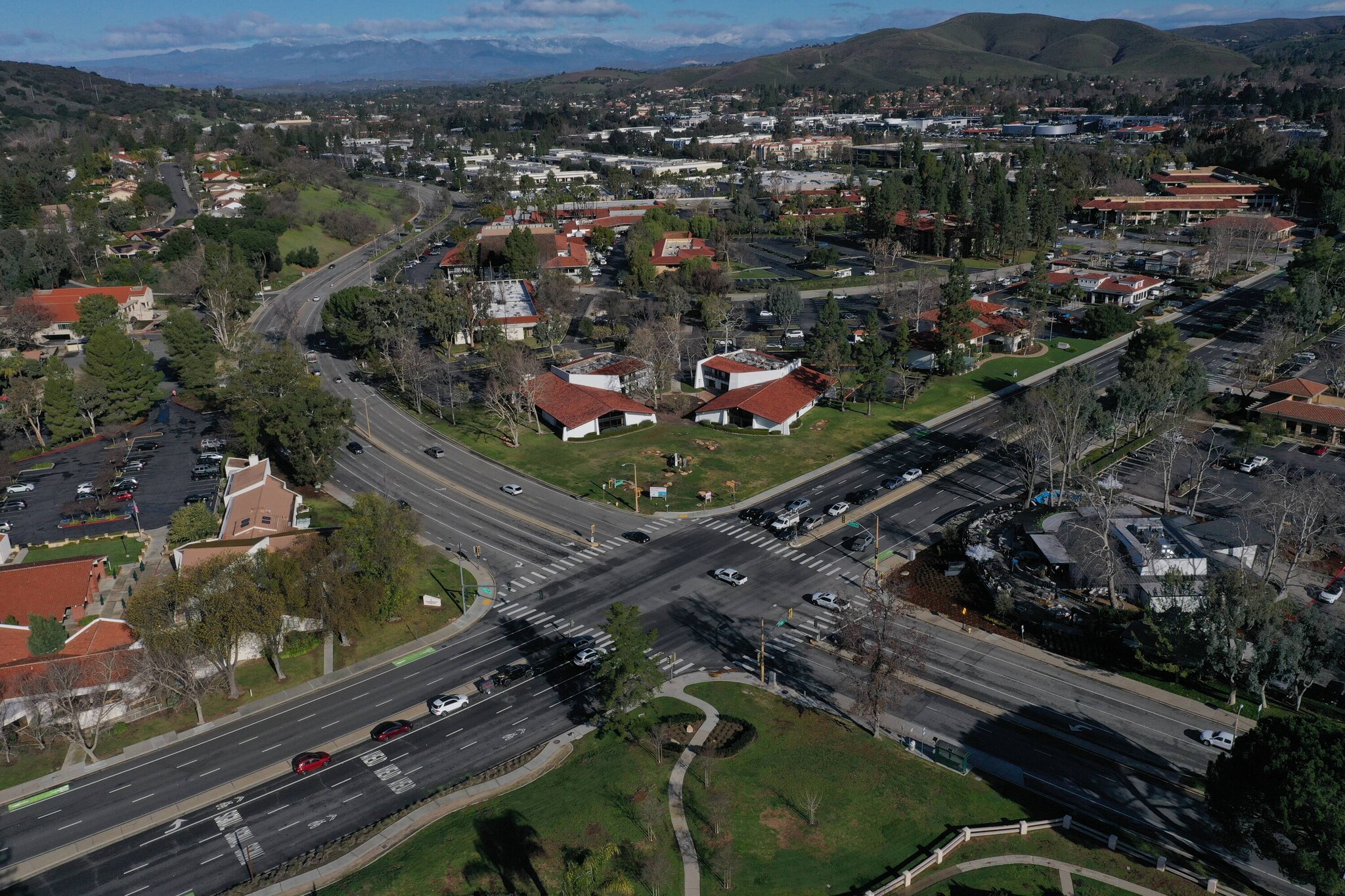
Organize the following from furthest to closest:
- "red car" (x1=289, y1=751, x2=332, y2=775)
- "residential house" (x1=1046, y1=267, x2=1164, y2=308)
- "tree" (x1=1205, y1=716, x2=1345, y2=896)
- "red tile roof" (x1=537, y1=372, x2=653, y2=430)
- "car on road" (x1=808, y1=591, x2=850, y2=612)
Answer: "residential house" (x1=1046, y1=267, x2=1164, y2=308), "red tile roof" (x1=537, y1=372, x2=653, y2=430), "car on road" (x1=808, y1=591, x2=850, y2=612), "red car" (x1=289, y1=751, x2=332, y2=775), "tree" (x1=1205, y1=716, x2=1345, y2=896)

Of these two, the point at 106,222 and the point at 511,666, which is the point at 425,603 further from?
the point at 106,222

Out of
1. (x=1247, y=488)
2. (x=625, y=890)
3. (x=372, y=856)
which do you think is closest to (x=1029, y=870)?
(x=625, y=890)

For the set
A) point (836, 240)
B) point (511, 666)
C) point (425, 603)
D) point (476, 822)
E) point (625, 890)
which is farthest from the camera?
point (836, 240)

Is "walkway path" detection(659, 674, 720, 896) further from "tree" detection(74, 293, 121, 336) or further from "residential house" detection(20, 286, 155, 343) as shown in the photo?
"residential house" detection(20, 286, 155, 343)

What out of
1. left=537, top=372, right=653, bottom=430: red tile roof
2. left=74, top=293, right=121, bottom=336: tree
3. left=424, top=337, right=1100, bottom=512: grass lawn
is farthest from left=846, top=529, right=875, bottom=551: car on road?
left=74, top=293, right=121, bottom=336: tree

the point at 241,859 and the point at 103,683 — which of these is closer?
the point at 241,859

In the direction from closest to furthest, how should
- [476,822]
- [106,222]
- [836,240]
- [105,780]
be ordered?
1. [476,822]
2. [105,780]
3. [106,222]
4. [836,240]
